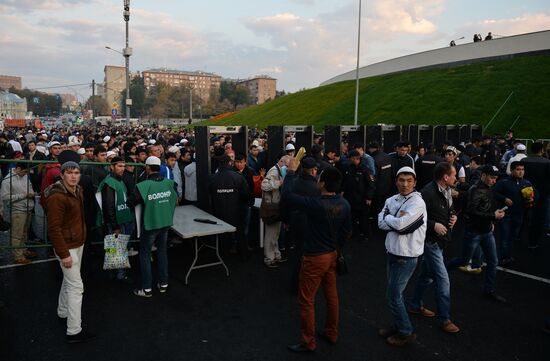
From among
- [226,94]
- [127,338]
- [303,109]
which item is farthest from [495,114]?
[226,94]

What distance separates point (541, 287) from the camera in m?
6.15

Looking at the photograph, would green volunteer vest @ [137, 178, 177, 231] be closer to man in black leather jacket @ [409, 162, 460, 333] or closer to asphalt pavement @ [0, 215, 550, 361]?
asphalt pavement @ [0, 215, 550, 361]

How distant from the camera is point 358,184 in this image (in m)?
8.27

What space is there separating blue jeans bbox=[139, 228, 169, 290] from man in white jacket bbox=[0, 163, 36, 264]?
2.71 m

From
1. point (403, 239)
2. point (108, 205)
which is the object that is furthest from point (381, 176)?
point (108, 205)

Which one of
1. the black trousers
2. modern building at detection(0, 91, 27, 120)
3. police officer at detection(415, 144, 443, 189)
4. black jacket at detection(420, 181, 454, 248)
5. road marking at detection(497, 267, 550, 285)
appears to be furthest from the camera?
modern building at detection(0, 91, 27, 120)

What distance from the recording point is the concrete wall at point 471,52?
34750mm

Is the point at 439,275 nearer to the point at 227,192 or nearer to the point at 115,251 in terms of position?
the point at 227,192

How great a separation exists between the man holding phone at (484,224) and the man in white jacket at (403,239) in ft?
5.27

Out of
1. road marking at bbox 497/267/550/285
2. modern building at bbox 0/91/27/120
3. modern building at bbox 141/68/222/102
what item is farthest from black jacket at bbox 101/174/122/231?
modern building at bbox 141/68/222/102

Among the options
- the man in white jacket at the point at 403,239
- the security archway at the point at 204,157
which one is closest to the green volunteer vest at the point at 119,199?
the security archway at the point at 204,157

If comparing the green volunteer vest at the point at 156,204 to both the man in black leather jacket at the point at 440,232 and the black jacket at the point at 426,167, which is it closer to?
the man in black leather jacket at the point at 440,232

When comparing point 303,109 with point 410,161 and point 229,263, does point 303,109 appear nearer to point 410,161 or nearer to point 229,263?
point 410,161

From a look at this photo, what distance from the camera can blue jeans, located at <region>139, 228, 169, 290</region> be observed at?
18.3 ft
